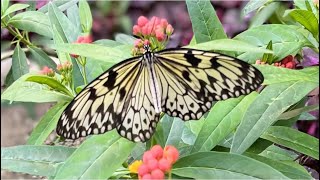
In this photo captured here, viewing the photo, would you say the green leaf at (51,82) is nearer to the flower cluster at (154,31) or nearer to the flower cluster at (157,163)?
the flower cluster at (154,31)

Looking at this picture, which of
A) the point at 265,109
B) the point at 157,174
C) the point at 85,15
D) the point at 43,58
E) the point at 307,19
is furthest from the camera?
the point at 43,58

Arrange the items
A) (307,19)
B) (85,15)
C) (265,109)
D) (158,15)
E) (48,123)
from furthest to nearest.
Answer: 1. (158,15)
2. (85,15)
3. (48,123)
4. (307,19)
5. (265,109)

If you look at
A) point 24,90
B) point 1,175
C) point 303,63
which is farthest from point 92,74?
point 1,175

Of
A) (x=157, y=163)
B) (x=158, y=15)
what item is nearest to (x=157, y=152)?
(x=157, y=163)

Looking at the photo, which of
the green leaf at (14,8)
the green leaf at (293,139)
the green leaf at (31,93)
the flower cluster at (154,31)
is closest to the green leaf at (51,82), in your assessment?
the green leaf at (31,93)

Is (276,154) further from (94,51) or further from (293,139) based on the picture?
(94,51)

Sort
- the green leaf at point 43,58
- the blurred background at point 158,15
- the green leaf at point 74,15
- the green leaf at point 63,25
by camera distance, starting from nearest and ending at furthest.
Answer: the green leaf at point 63,25, the green leaf at point 74,15, the green leaf at point 43,58, the blurred background at point 158,15

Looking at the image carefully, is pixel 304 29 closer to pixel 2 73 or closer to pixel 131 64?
pixel 131 64
